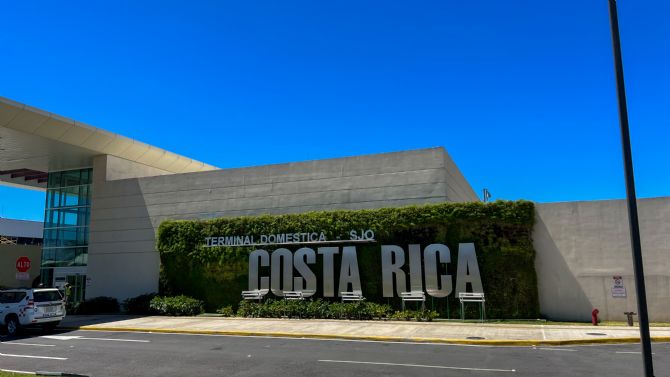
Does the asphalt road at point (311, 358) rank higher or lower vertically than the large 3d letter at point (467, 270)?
→ lower

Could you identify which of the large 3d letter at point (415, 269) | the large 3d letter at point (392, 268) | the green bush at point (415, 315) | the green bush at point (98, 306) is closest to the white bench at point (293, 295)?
the large 3d letter at point (392, 268)

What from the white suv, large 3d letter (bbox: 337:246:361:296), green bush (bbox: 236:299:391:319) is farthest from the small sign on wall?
the white suv

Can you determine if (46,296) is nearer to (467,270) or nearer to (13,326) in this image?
(13,326)

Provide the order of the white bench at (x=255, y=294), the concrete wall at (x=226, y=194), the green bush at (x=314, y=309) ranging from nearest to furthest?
the green bush at (x=314, y=309) → the concrete wall at (x=226, y=194) → the white bench at (x=255, y=294)

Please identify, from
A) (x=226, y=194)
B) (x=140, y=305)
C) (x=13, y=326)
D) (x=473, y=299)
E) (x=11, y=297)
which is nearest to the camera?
(x=13, y=326)

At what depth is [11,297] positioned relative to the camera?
20156 mm

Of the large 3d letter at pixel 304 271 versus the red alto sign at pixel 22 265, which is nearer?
the red alto sign at pixel 22 265

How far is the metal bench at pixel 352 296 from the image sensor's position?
2278 cm

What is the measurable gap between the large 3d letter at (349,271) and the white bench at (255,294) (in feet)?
12.5

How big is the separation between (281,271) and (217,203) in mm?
5658

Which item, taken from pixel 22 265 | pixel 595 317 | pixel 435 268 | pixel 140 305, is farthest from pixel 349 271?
pixel 22 265

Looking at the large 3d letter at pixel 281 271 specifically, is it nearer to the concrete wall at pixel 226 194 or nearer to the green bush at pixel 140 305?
the concrete wall at pixel 226 194

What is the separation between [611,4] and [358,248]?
17387 millimetres

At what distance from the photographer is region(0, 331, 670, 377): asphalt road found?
35.6ft
